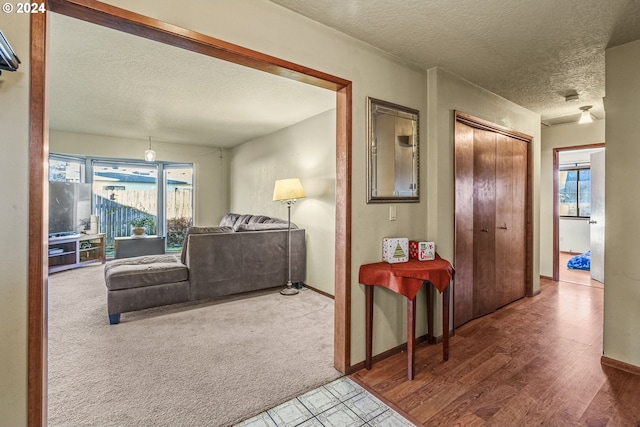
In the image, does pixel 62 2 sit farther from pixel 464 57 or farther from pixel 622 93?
pixel 622 93

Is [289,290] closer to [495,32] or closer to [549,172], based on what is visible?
[495,32]

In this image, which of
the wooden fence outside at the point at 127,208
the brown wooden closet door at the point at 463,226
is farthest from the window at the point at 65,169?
the brown wooden closet door at the point at 463,226

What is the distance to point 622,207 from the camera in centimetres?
231

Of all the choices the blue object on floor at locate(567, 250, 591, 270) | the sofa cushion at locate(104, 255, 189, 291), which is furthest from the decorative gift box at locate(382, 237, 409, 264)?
the blue object on floor at locate(567, 250, 591, 270)

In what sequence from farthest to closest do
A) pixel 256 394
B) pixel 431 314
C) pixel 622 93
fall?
pixel 431 314 → pixel 622 93 → pixel 256 394

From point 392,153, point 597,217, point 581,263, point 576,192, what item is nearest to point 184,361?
point 392,153

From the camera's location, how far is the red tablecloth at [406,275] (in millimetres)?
2084

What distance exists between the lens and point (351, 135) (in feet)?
7.19

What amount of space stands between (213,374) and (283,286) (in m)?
2.28

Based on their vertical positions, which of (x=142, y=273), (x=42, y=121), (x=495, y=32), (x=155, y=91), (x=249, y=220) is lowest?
(x=142, y=273)

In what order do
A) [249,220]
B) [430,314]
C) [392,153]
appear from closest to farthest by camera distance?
[392,153]
[430,314]
[249,220]

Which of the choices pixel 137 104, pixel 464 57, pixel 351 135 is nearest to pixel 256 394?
pixel 351 135

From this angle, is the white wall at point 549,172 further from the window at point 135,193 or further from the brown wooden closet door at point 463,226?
the window at point 135,193

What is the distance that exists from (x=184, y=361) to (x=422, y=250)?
2.03 m
